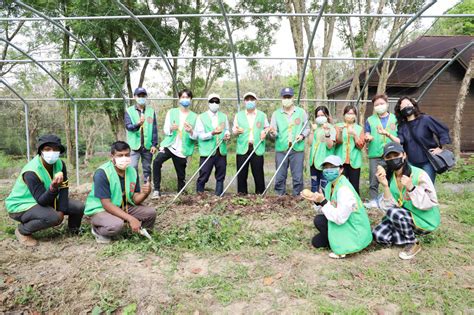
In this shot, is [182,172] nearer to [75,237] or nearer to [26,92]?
[75,237]

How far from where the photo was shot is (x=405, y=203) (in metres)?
3.78

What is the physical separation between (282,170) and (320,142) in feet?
3.35

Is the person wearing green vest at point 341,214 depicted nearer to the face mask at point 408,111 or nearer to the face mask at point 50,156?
the face mask at point 408,111

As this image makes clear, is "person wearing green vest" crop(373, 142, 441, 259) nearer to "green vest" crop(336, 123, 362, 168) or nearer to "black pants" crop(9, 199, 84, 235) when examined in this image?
"green vest" crop(336, 123, 362, 168)

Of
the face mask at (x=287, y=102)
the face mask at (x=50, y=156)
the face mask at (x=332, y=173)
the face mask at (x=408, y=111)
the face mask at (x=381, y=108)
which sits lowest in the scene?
the face mask at (x=332, y=173)

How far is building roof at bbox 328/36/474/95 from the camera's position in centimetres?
1355

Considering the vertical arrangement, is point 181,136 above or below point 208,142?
above

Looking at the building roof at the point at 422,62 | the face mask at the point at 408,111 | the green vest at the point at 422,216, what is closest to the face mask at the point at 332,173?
the green vest at the point at 422,216

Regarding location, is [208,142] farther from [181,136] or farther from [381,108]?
[381,108]

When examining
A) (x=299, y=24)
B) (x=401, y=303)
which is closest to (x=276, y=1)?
(x=299, y=24)

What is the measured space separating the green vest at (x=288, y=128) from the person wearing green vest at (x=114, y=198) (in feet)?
9.14

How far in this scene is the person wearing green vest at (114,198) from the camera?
393cm

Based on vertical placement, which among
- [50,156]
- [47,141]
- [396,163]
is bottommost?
[396,163]

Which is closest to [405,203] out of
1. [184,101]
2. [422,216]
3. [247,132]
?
[422,216]
